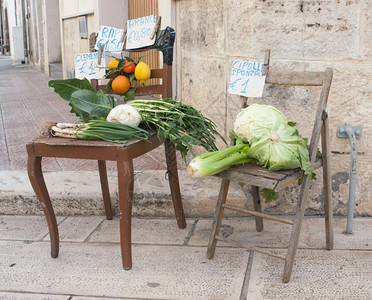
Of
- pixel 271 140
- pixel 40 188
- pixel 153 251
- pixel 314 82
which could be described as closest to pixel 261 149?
pixel 271 140

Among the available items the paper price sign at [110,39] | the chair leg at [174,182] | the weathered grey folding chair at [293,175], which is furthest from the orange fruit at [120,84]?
the weathered grey folding chair at [293,175]

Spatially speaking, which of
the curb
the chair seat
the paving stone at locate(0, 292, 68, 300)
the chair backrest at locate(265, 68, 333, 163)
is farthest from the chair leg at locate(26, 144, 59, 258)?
the chair backrest at locate(265, 68, 333, 163)

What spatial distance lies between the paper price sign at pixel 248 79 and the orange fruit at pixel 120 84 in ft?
2.66

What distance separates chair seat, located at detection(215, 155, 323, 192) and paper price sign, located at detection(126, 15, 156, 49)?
1.22 meters

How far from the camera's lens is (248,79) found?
3.15 metres

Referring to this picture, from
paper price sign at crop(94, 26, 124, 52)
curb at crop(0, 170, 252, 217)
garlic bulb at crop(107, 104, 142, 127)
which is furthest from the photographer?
curb at crop(0, 170, 252, 217)

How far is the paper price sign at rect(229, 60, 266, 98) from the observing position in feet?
10.2

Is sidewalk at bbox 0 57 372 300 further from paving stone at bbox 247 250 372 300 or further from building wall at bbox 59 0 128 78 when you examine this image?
building wall at bbox 59 0 128 78

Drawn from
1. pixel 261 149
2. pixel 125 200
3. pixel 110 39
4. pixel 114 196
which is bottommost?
pixel 114 196

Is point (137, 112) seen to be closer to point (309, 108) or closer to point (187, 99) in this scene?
point (309, 108)

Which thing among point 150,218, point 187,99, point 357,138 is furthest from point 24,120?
point 357,138

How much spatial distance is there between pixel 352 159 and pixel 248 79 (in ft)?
2.92

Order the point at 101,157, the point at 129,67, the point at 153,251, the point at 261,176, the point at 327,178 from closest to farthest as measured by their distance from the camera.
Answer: the point at 261,176, the point at 101,157, the point at 327,178, the point at 153,251, the point at 129,67

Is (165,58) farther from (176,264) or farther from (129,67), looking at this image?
(176,264)
